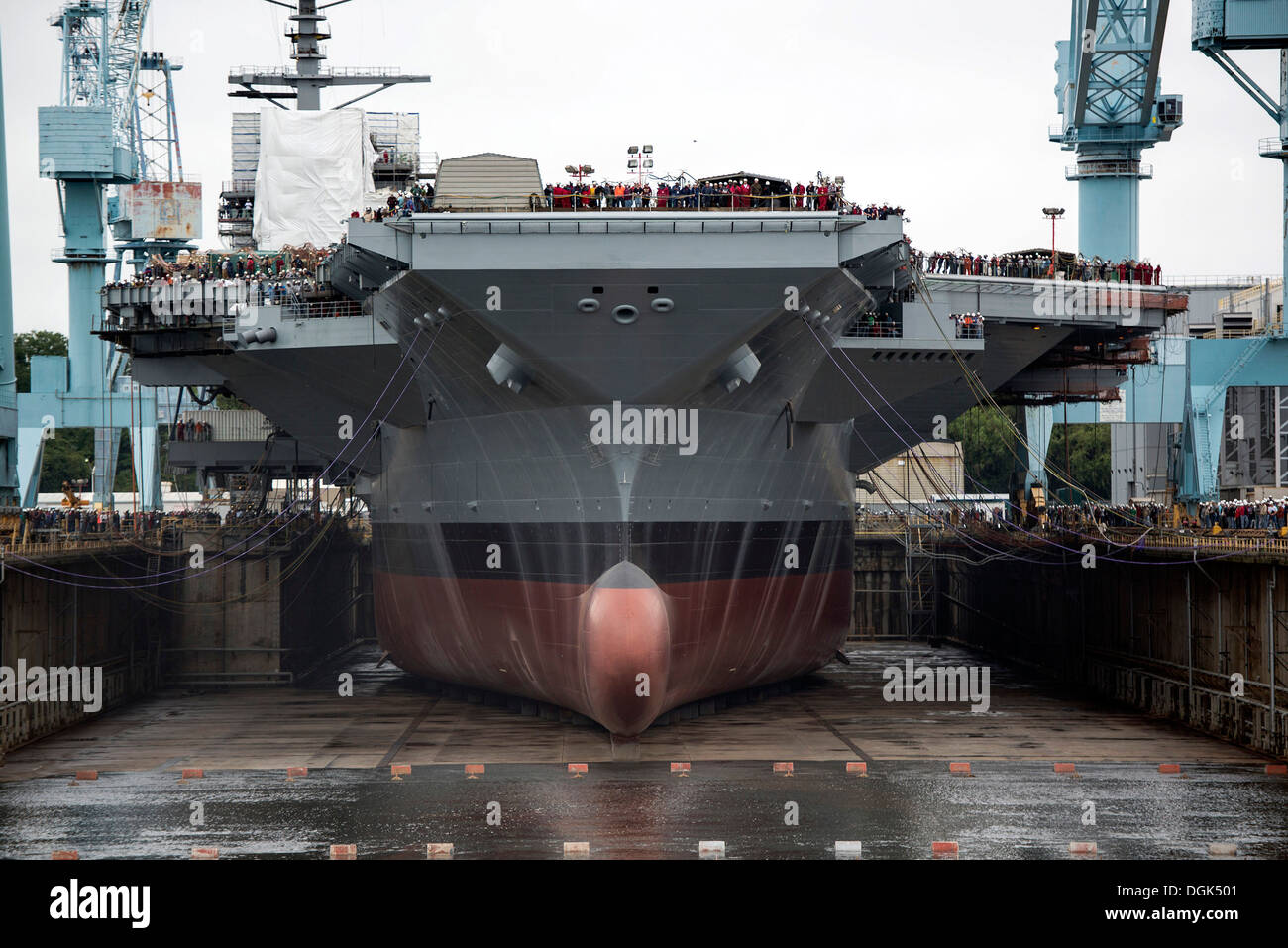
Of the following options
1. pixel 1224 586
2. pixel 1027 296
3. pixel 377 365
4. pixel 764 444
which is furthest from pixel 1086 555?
pixel 377 365

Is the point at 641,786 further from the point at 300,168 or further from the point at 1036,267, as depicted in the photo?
the point at 300,168

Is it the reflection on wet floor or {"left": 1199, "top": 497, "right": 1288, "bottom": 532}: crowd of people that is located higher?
{"left": 1199, "top": 497, "right": 1288, "bottom": 532}: crowd of people

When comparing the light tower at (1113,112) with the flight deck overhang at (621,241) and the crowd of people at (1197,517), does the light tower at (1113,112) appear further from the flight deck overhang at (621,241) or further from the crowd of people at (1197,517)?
the flight deck overhang at (621,241)

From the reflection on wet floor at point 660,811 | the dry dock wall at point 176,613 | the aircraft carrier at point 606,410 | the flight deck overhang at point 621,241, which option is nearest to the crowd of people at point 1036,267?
the aircraft carrier at point 606,410

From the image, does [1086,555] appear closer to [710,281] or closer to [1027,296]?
[1027,296]

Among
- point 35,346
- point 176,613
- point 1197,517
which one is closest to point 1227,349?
point 1197,517

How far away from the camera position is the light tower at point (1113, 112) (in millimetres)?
43250

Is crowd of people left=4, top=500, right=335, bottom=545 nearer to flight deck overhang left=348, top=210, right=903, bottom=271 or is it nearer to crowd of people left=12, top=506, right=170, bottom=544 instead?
crowd of people left=12, top=506, right=170, bottom=544

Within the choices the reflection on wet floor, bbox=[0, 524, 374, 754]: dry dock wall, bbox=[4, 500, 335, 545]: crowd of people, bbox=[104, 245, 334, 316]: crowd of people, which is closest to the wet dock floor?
the reflection on wet floor

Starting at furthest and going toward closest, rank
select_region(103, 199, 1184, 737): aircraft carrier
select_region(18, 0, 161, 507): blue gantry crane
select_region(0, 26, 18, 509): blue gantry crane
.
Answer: select_region(18, 0, 161, 507): blue gantry crane, select_region(0, 26, 18, 509): blue gantry crane, select_region(103, 199, 1184, 737): aircraft carrier

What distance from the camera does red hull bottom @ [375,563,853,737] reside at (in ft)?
65.8

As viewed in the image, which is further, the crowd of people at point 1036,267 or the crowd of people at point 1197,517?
the crowd of people at point 1036,267

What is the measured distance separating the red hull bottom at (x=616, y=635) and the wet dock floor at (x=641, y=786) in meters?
0.79

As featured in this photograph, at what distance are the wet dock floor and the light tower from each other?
24.6 metres
